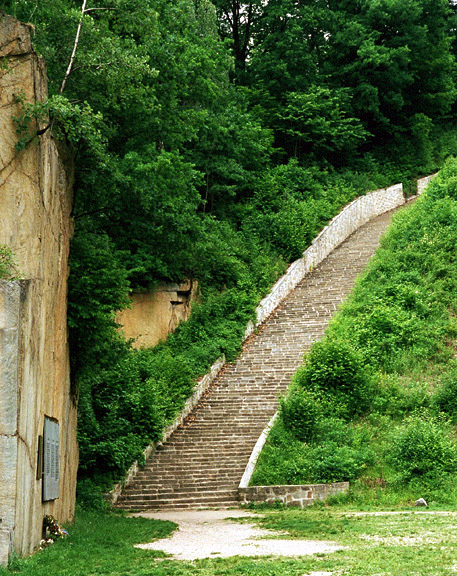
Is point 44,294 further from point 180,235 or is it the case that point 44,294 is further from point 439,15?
point 439,15

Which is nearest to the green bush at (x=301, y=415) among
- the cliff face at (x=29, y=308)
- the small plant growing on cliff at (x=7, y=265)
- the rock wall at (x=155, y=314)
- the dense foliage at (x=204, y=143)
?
the dense foliage at (x=204, y=143)

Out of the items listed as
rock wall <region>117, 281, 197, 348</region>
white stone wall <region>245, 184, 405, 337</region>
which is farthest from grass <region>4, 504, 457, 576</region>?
white stone wall <region>245, 184, 405, 337</region>

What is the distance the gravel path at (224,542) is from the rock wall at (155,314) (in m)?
9.57

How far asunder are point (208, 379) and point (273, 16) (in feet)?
81.8

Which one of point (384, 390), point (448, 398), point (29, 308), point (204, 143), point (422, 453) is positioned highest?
point (204, 143)

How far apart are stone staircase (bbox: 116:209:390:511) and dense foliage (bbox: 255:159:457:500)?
103 cm

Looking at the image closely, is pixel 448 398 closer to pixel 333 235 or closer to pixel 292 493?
pixel 292 493

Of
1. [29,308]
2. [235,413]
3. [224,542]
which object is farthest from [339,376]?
[29,308]

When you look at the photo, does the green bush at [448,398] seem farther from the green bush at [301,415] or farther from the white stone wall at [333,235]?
the white stone wall at [333,235]

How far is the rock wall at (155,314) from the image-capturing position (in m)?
23.9

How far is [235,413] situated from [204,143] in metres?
12.3

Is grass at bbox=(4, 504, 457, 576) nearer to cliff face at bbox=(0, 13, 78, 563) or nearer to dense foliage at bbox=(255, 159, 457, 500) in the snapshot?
cliff face at bbox=(0, 13, 78, 563)

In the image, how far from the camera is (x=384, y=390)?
20266mm

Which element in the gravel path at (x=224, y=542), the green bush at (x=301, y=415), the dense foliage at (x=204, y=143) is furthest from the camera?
the green bush at (x=301, y=415)
